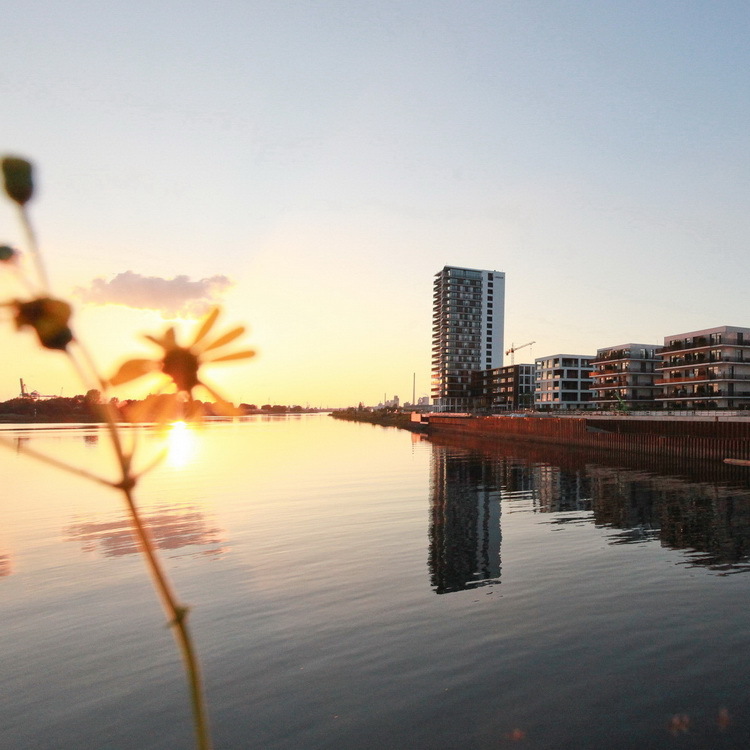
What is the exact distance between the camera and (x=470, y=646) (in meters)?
12.6

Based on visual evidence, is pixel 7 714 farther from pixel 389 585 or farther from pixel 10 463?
pixel 10 463

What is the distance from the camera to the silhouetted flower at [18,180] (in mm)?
1029

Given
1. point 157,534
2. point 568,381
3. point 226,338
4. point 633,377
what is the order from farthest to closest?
point 568,381 → point 633,377 → point 157,534 → point 226,338

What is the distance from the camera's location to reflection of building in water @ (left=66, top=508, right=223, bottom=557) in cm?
2262

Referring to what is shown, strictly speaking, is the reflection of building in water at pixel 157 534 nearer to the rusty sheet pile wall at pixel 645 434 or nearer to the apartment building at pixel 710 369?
→ the rusty sheet pile wall at pixel 645 434

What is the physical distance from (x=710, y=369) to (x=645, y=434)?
4952 centimetres

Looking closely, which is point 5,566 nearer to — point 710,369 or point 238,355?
point 238,355

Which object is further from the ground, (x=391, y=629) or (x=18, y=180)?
(x=18, y=180)

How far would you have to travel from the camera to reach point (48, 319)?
3.32ft

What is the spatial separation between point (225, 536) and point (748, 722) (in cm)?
1942

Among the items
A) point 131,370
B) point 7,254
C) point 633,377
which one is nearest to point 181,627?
point 131,370

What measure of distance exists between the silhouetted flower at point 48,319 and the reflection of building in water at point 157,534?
21924 millimetres

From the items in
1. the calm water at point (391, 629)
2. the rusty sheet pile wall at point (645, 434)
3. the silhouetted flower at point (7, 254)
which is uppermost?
the silhouetted flower at point (7, 254)

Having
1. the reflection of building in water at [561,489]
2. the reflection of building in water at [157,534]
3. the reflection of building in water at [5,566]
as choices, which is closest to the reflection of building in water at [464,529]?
the reflection of building in water at [561,489]
